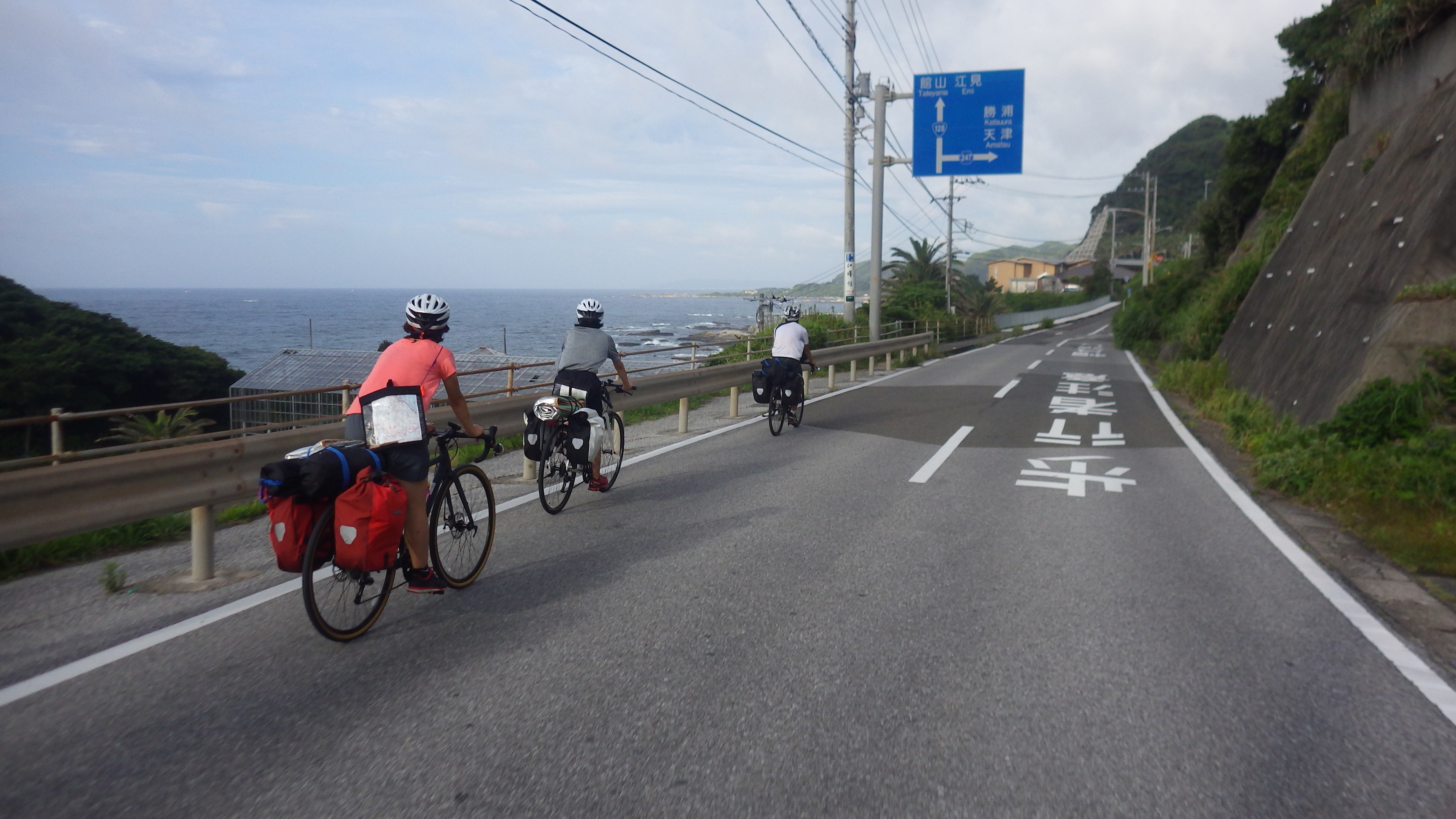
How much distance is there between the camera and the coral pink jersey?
4430 mm

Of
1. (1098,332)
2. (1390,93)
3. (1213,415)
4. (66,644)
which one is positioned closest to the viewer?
(66,644)

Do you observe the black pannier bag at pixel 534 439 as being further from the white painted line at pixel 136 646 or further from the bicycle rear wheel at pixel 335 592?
the bicycle rear wheel at pixel 335 592

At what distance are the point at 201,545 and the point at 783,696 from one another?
3.70 metres

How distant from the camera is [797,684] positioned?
371cm

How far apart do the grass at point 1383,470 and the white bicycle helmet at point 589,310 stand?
5943 mm

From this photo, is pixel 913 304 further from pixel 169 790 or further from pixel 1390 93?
pixel 169 790

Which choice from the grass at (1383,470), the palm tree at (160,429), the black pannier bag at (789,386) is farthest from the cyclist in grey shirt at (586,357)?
the grass at (1383,470)

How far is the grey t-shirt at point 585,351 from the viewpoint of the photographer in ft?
23.7

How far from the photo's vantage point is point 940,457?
986cm

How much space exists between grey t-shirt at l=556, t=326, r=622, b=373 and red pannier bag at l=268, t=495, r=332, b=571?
3360mm

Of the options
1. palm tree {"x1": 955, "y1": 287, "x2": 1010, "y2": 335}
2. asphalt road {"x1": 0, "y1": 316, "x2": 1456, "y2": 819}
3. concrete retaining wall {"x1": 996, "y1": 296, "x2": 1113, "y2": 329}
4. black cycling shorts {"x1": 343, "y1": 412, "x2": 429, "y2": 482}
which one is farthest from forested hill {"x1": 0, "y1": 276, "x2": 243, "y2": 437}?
concrete retaining wall {"x1": 996, "y1": 296, "x2": 1113, "y2": 329}

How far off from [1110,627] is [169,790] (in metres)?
4.12

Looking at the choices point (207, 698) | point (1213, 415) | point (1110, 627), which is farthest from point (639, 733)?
point (1213, 415)

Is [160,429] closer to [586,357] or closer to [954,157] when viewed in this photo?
[586,357]
